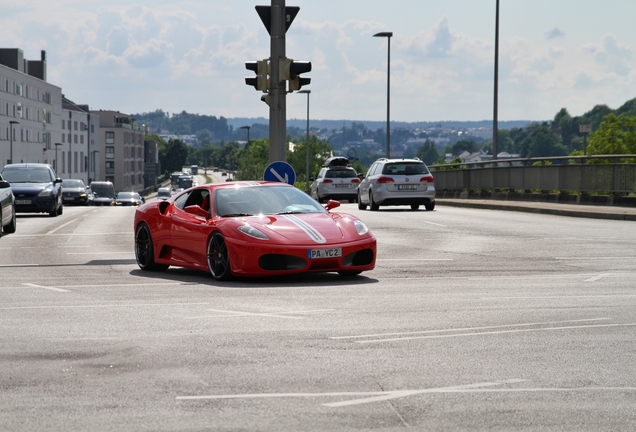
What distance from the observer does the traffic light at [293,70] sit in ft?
60.7

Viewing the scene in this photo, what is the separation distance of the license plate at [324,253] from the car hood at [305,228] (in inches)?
4.4

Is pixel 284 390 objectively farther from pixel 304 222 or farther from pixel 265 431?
pixel 304 222

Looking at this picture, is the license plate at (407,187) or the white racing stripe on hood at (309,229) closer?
the white racing stripe on hood at (309,229)

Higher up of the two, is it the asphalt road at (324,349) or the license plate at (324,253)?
the license plate at (324,253)

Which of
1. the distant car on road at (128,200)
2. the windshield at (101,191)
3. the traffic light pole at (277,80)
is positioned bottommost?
the distant car on road at (128,200)

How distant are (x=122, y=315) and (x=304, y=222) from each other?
385 centimetres

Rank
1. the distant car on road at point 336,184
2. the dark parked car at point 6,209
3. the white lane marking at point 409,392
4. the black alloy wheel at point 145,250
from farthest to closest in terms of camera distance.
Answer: the distant car on road at point 336,184 → the dark parked car at point 6,209 → the black alloy wheel at point 145,250 → the white lane marking at point 409,392

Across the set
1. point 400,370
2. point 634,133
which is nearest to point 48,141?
point 634,133

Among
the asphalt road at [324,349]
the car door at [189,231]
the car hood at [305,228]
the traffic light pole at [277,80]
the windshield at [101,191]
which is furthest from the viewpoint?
the windshield at [101,191]

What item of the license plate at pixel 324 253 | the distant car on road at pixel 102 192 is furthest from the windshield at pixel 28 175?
the distant car on road at pixel 102 192

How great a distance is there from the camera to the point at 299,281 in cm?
1283

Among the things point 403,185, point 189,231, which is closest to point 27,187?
point 403,185

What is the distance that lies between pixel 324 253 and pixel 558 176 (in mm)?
21571

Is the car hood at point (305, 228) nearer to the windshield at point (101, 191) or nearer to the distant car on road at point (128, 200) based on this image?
the distant car on road at point (128, 200)
